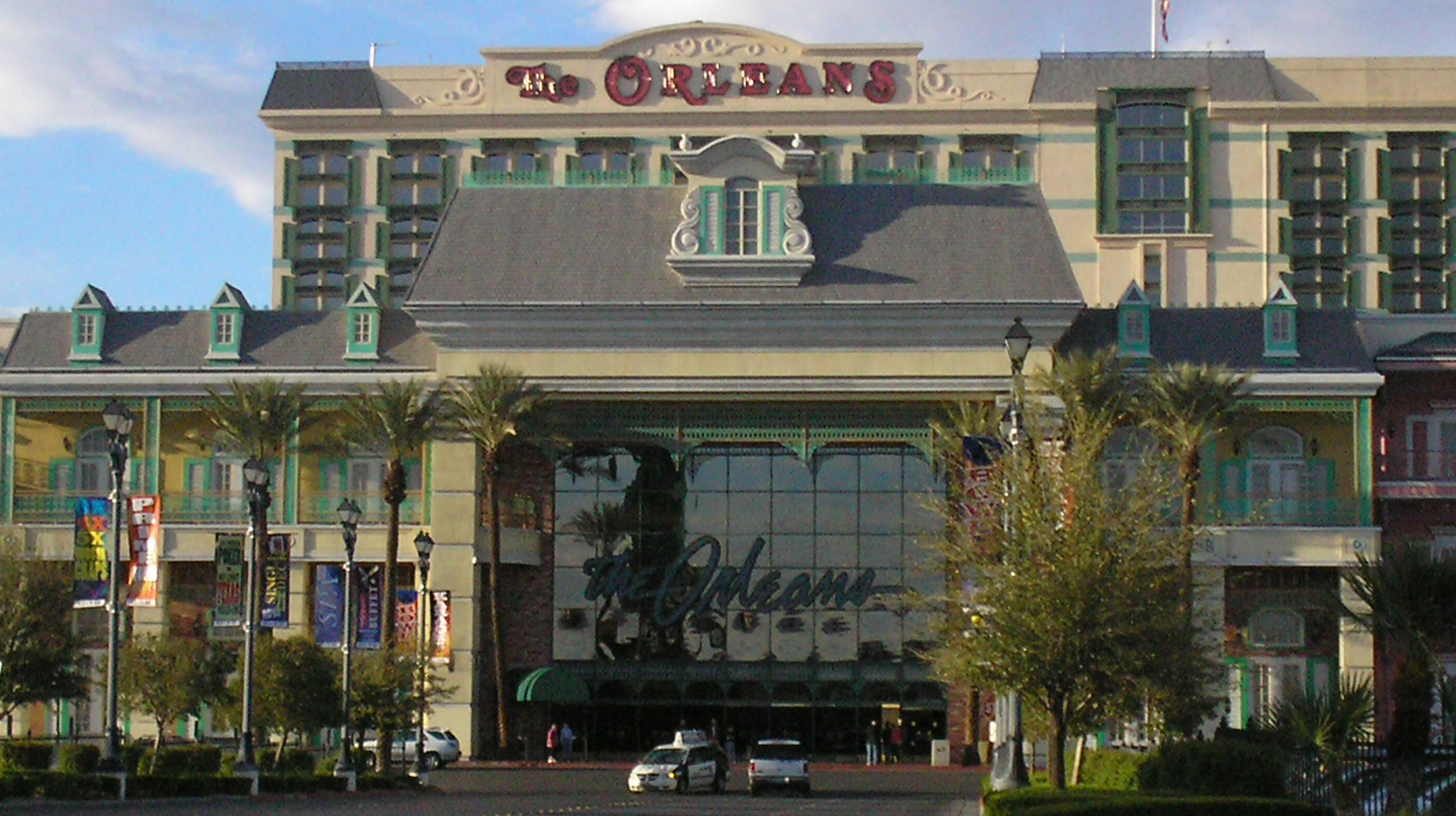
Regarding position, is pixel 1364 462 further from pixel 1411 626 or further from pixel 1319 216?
pixel 1319 216

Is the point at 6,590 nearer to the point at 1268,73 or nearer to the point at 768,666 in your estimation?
the point at 768,666

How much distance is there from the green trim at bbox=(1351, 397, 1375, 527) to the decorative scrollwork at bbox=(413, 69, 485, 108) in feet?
170

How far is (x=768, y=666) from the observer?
230ft

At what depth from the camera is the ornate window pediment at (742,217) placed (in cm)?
6712

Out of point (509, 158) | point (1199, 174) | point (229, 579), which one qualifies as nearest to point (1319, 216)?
point (1199, 174)

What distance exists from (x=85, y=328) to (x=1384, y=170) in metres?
61.8

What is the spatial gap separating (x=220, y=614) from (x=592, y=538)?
61.1 ft

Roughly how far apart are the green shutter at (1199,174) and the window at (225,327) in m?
49.5

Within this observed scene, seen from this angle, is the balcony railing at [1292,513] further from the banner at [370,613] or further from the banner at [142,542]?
the banner at [142,542]

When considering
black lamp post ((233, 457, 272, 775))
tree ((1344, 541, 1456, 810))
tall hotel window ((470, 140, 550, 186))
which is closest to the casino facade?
black lamp post ((233, 457, 272, 775))

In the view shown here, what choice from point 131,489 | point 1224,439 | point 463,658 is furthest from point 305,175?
point 1224,439

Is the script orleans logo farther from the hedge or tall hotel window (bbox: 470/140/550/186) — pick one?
the hedge

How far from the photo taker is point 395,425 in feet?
211

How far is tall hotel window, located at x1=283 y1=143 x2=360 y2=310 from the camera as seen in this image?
107 m
